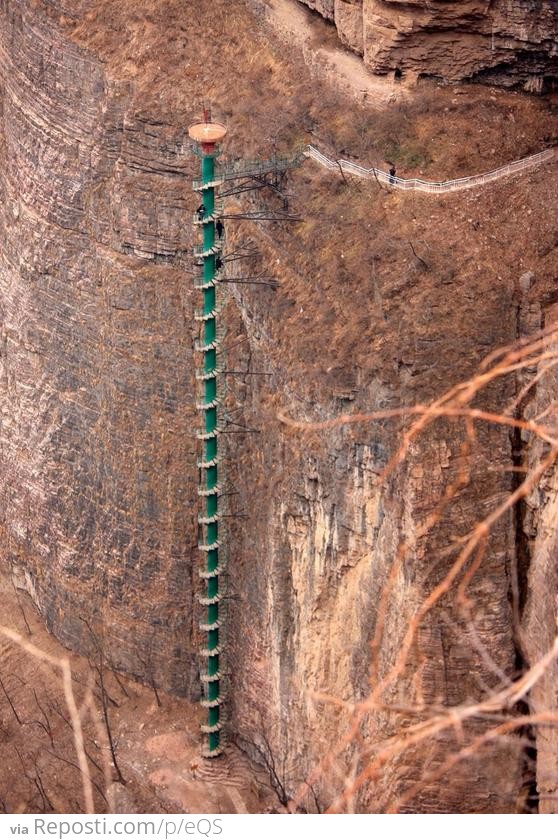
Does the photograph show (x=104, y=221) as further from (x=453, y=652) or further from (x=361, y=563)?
(x=453, y=652)

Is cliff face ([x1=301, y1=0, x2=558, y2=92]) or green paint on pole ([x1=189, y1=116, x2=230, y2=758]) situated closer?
green paint on pole ([x1=189, y1=116, x2=230, y2=758])

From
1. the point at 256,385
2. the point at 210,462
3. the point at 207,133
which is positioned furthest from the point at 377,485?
the point at 207,133

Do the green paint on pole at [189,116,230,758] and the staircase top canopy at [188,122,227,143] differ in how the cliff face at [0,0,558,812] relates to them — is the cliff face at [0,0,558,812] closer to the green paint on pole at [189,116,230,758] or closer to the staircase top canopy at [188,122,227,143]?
the green paint on pole at [189,116,230,758]

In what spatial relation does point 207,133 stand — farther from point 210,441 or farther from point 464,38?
point 210,441

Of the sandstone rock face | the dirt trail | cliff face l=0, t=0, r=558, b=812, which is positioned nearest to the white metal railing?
cliff face l=0, t=0, r=558, b=812

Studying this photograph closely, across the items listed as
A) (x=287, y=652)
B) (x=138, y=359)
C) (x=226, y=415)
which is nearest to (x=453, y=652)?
(x=287, y=652)

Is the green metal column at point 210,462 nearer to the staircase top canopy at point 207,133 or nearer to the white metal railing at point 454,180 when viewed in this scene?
the staircase top canopy at point 207,133
